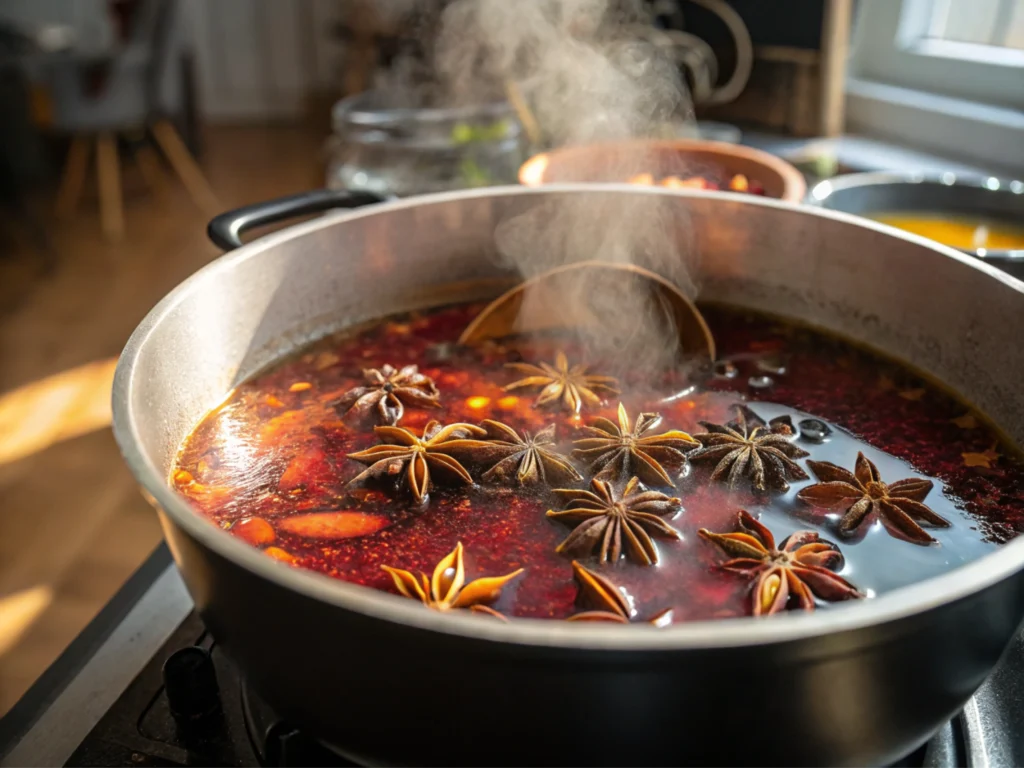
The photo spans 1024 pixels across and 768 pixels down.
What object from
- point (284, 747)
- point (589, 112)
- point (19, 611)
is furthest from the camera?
point (19, 611)

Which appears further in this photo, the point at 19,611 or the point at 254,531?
the point at 19,611

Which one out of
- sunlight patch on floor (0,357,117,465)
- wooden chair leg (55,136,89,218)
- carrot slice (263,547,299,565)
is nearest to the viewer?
carrot slice (263,547,299,565)

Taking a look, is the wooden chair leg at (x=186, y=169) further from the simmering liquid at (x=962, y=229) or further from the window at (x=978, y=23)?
the simmering liquid at (x=962, y=229)

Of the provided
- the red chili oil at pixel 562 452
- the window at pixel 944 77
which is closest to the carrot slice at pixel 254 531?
the red chili oil at pixel 562 452

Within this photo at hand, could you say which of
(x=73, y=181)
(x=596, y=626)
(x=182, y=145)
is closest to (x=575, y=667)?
(x=596, y=626)

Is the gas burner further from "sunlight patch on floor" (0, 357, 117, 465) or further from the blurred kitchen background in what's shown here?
"sunlight patch on floor" (0, 357, 117, 465)

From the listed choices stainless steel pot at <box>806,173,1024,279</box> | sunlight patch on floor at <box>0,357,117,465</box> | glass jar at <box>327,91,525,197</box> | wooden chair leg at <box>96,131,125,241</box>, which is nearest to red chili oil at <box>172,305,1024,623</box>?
stainless steel pot at <box>806,173,1024,279</box>

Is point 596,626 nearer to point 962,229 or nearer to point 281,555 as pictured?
point 281,555
